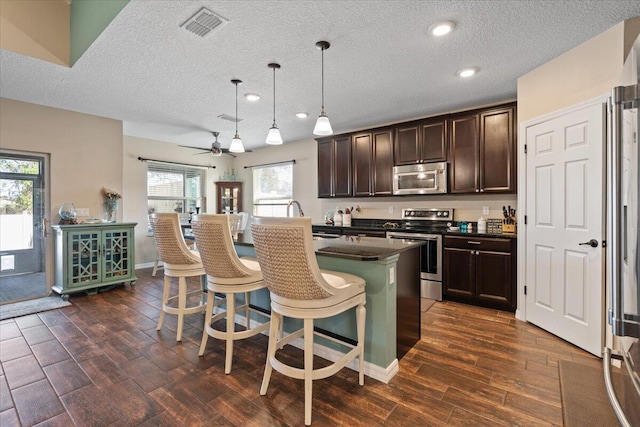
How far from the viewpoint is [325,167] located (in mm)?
5496

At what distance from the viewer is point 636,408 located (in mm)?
655

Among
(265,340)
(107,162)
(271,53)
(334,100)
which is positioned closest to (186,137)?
(107,162)

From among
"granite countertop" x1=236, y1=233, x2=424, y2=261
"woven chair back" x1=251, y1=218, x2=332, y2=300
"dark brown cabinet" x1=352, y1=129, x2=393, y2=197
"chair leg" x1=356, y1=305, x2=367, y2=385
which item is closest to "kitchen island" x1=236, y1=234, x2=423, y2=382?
"granite countertop" x1=236, y1=233, x2=424, y2=261

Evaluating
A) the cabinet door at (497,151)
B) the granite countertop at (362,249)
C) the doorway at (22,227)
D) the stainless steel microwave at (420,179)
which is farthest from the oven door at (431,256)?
the doorway at (22,227)

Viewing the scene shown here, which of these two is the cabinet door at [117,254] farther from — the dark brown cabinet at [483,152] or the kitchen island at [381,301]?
the dark brown cabinet at [483,152]

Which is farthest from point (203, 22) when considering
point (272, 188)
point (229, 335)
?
point (272, 188)

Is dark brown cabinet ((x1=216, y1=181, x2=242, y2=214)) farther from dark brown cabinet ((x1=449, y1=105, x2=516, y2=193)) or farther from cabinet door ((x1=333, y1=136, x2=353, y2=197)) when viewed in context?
dark brown cabinet ((x1=449, y1=105, x2=516, y2=193))

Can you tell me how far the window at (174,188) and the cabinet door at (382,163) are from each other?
4136 millimetres

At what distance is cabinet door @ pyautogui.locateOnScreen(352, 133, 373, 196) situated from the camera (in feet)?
16.1

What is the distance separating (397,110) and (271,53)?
222cm

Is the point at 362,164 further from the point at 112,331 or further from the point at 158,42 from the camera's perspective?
the point at 112,331

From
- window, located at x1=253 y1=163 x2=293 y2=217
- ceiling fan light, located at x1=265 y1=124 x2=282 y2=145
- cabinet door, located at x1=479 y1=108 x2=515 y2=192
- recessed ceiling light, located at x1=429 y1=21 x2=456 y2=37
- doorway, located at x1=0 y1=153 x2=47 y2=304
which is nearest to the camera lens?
recessed ceiling light, located at x1=429 y1=21 x2=456 y2=37

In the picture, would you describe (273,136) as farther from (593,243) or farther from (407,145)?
(593,243)

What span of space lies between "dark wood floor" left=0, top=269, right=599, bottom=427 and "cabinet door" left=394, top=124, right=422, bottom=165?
2.36m
